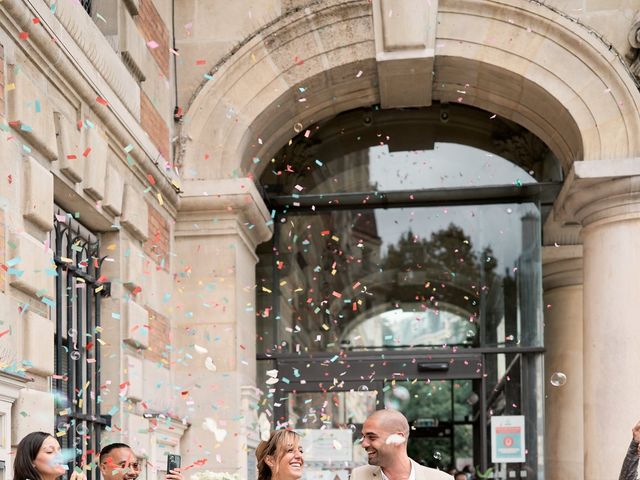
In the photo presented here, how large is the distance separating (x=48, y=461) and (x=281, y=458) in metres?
1.08

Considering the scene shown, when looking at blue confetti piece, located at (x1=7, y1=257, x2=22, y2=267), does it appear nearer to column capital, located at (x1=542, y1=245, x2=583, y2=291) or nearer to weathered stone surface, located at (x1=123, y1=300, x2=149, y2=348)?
weathered stone surface, located at (x1=123, y1=300, x2=149, y2=348)

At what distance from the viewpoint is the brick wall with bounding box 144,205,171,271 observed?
11.1 metres

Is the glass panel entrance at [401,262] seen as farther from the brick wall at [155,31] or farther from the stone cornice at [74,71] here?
the stone cornice at [74,71]

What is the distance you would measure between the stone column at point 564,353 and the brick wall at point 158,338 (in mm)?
6509

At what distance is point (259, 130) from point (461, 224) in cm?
304

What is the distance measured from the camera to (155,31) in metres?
11.6

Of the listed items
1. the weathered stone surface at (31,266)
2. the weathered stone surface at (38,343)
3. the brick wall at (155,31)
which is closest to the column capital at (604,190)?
the brick wall at (155,31)

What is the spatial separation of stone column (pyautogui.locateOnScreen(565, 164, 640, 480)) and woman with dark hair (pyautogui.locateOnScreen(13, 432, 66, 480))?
697 centimetres

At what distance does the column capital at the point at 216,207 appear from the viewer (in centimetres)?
1199

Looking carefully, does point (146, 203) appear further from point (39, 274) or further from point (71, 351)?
point (39, 274)

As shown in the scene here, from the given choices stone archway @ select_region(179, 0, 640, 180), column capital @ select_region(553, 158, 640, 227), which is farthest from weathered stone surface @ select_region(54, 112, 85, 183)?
column capital @ select_region(553, 158, 640, 227)

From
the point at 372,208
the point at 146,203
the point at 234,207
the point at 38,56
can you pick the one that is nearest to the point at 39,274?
the point at 38,56

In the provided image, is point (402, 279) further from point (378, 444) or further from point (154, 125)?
point (378, 444)

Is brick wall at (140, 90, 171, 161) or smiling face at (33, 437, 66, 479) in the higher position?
brick wall at (140, 90, 171, 161)
